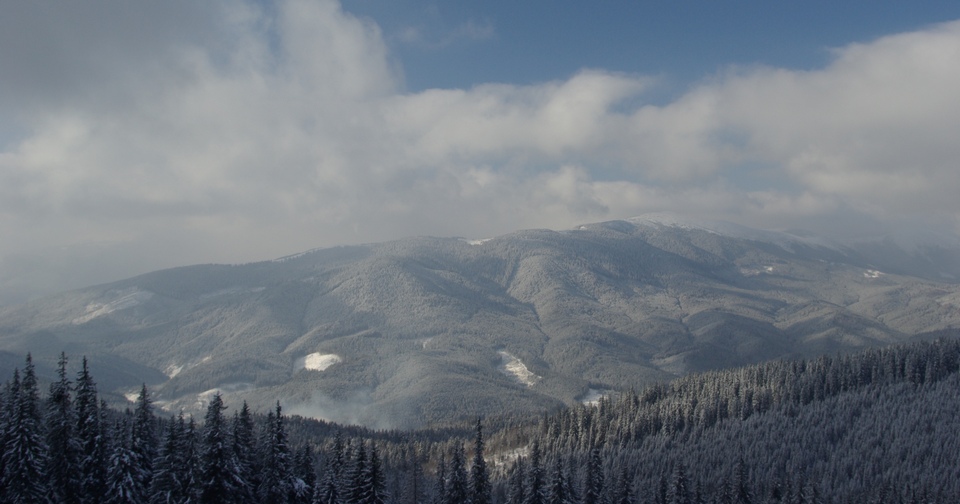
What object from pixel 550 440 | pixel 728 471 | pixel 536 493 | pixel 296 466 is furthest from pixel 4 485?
pixel 550 440

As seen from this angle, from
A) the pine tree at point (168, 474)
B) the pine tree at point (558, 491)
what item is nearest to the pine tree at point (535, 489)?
the pine tree at point (558, 491)

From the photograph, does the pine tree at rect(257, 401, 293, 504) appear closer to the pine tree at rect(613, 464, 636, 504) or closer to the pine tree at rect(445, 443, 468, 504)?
the pine tree at rect(445, 443, 468, 504)

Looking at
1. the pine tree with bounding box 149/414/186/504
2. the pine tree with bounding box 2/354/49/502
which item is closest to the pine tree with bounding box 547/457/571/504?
the pine tree with bounding box 149/414/186/504

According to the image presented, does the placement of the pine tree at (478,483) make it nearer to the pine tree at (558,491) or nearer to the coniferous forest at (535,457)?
the coniferous forest at (535,457)

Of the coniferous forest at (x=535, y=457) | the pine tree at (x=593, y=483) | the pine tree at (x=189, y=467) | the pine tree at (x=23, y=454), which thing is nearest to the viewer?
the pine tree at (x=23, y=454)

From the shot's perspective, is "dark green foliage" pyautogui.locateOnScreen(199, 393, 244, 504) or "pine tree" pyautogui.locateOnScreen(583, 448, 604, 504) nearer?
"dark green foliage" pyautogui.locateOnScreen(199, 393, 244, 504)

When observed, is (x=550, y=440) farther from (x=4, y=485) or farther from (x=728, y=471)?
(x=4, y=485)

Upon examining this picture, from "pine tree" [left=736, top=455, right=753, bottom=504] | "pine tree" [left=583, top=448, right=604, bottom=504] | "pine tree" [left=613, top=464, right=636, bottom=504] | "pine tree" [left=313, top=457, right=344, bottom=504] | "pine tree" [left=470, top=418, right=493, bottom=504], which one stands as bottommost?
"pine tree" [left=736, top=455, right=753, bottom=504]
